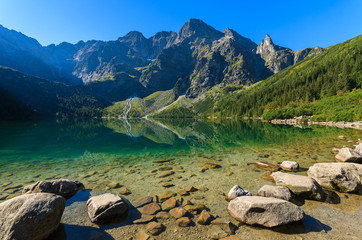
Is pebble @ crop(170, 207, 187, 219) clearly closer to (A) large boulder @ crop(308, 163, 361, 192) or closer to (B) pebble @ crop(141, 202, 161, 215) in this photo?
(B) pebble @ crop(141, 202, 161, 215)

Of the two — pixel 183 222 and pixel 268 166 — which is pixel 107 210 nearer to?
pixel 183 222

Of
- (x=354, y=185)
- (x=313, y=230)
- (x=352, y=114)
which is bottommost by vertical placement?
(x=313, y=230)

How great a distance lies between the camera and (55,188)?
11.3m

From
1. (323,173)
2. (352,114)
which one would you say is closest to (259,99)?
(352,114)

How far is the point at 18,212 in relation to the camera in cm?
649

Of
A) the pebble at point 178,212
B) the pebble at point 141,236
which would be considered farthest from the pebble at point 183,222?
the pebble at point 141,236

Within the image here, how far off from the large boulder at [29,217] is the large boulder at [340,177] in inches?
666

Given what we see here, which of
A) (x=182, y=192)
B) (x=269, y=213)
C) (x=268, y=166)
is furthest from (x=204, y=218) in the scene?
(x=268, y=166)

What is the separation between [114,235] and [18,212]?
4.07 metres

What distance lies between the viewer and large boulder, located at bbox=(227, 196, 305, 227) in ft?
24.0

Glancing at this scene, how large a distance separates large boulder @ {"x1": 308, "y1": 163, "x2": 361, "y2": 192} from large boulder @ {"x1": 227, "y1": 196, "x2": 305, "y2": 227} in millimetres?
5945

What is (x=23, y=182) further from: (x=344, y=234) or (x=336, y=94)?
(x=336, y=94)

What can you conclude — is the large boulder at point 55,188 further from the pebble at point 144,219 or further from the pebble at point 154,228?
the pebble at point 154,228

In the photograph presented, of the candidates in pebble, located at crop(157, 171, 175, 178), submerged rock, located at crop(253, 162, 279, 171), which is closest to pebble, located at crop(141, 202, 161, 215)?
pebble, located at crop(157, 171, 175, 178)
